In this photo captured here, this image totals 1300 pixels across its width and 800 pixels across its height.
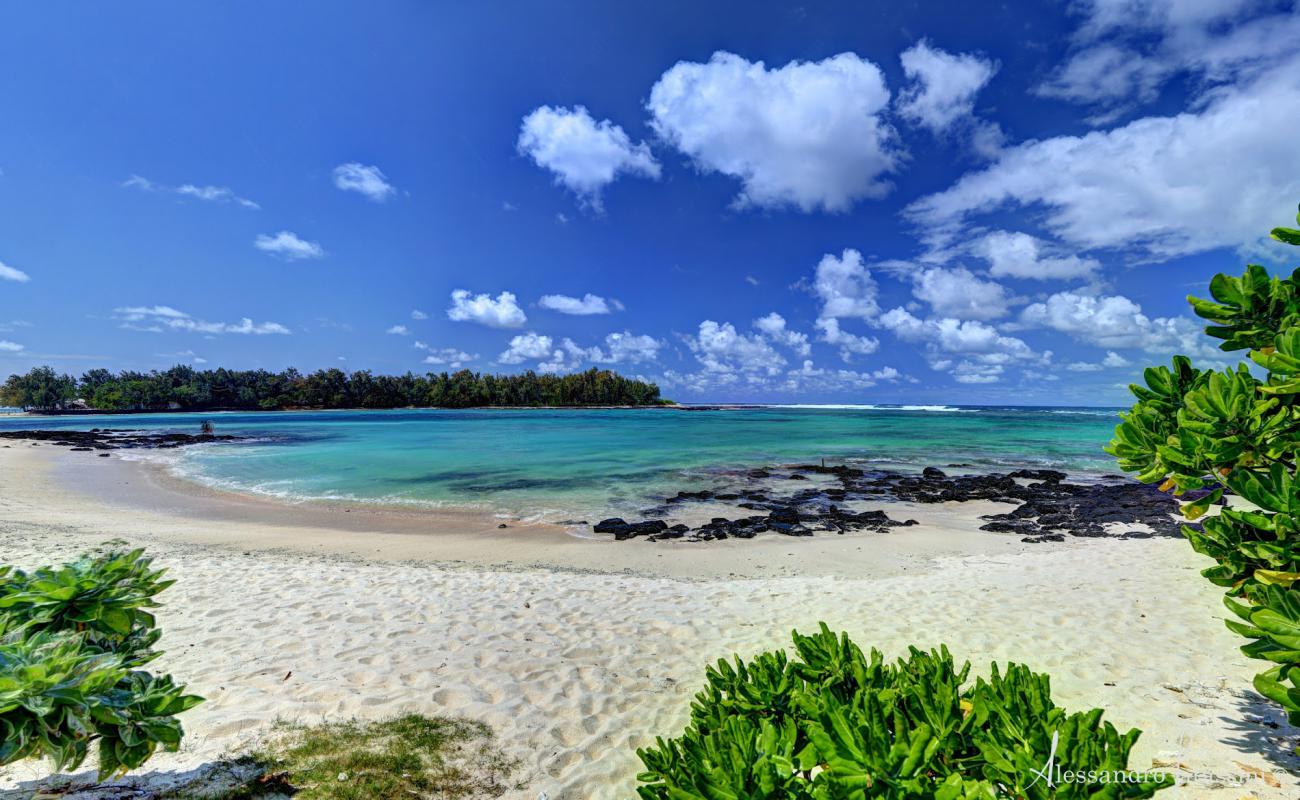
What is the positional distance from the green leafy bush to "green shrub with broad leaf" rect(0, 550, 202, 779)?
75.8 inches

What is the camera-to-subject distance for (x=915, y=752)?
1535mm

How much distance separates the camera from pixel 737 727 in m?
1.77

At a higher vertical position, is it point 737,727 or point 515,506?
point 737,727

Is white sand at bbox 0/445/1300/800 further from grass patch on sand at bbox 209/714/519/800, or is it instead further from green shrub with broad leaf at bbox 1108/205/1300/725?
green shrub with broad leaf at bbox 1108/205/1300/725

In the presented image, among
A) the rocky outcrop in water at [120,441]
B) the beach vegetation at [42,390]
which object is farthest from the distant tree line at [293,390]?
the rocky outcrop in water at [120,441]

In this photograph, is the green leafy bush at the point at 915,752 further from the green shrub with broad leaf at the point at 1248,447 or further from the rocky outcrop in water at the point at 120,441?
the rocky outcrop in water at the point at 120,441

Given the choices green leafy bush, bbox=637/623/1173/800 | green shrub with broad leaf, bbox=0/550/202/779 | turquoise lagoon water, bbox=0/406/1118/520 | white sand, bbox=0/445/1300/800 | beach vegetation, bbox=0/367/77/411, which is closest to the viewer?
green leafy bush, bbox=637/623/1173/800

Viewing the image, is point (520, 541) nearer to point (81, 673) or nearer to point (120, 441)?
point (81, 673)

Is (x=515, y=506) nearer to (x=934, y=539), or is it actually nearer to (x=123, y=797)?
(x=934, y=539)

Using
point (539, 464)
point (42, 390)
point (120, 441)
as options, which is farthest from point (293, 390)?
point (539, 464)

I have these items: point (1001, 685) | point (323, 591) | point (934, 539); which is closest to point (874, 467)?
point (934, 539)

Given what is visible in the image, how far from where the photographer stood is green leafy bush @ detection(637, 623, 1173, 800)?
1.49m

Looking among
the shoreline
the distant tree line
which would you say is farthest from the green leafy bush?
the distant tree line

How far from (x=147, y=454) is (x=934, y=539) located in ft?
151
